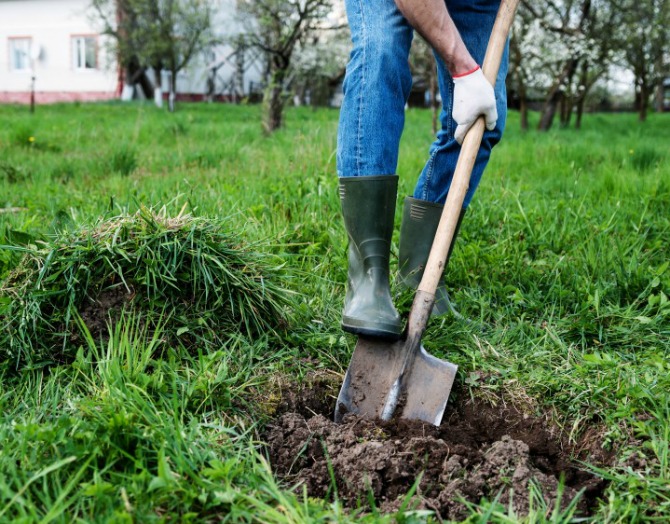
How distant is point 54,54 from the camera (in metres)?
23.0

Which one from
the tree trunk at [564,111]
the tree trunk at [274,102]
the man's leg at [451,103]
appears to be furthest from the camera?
the tree trunk at [564,111]

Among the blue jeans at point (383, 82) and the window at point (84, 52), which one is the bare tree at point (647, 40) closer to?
the blue jeans at point (383, 82)

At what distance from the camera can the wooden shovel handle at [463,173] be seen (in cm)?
214

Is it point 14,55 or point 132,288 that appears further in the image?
point 14,55

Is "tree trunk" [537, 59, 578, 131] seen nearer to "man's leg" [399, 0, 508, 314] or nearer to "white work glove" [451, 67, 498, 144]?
"man's leg" [399, 0, 508, 314]

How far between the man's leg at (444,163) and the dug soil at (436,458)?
699 mm

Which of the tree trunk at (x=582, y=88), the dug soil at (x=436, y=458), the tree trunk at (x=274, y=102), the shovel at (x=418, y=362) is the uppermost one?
the tree trunk at (x=582, y=88)

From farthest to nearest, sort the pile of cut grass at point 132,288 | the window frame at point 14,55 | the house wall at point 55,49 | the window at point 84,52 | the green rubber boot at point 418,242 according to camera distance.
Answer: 1. the window frame at point 14,55
2. the window at point 84,52
3. the house wall at point 55,49
4. the green rubber boot at point 418,242
5. the pile of cut grass at point 132,288

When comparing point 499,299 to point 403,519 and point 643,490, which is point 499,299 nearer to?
point 643,490

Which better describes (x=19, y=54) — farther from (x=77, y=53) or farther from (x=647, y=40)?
(x=647, y=40)

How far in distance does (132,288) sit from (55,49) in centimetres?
2411

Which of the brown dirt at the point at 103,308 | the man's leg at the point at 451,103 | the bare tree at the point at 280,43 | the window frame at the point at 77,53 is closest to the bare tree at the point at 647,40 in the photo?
the bare tree at the point at 280,43

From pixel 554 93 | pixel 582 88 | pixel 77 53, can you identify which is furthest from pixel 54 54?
pixel 582 88

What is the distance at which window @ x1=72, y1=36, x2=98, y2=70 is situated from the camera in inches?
894
